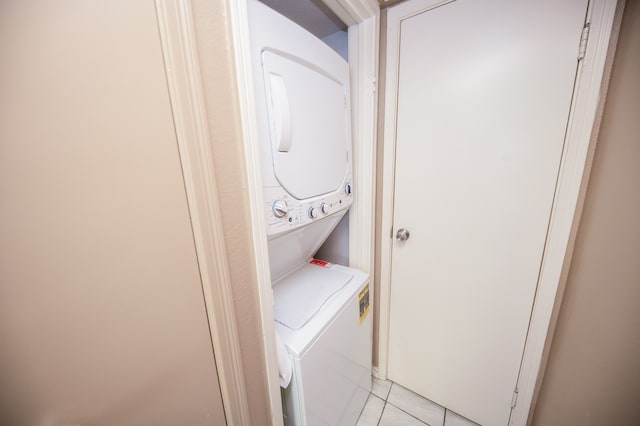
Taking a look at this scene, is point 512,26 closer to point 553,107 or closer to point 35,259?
point 553,107

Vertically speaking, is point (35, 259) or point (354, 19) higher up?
point (354, 19)

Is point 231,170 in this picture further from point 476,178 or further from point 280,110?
point 476,178

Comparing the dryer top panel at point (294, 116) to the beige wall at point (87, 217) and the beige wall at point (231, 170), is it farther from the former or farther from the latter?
the beige wall at point (87, 217)

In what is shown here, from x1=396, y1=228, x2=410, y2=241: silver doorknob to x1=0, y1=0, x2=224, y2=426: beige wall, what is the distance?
1241mm

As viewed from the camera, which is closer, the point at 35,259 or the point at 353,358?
the point at 35,259

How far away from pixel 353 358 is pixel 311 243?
0.71 meters

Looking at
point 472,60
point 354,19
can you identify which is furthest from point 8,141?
point 472,60

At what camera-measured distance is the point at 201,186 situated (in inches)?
20.4

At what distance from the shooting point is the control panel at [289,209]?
838mm

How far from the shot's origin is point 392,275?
1.55 meters

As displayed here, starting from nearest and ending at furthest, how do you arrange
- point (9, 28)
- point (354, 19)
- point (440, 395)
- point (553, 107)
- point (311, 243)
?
point (9, 28) < point (553, 107) < point (354, 19) < point (311, 243) < point (440, 395)

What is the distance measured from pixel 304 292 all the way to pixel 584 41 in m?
1.60

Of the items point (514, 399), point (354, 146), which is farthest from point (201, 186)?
point (514, 399)

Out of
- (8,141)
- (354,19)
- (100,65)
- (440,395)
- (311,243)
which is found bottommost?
(440,395)
